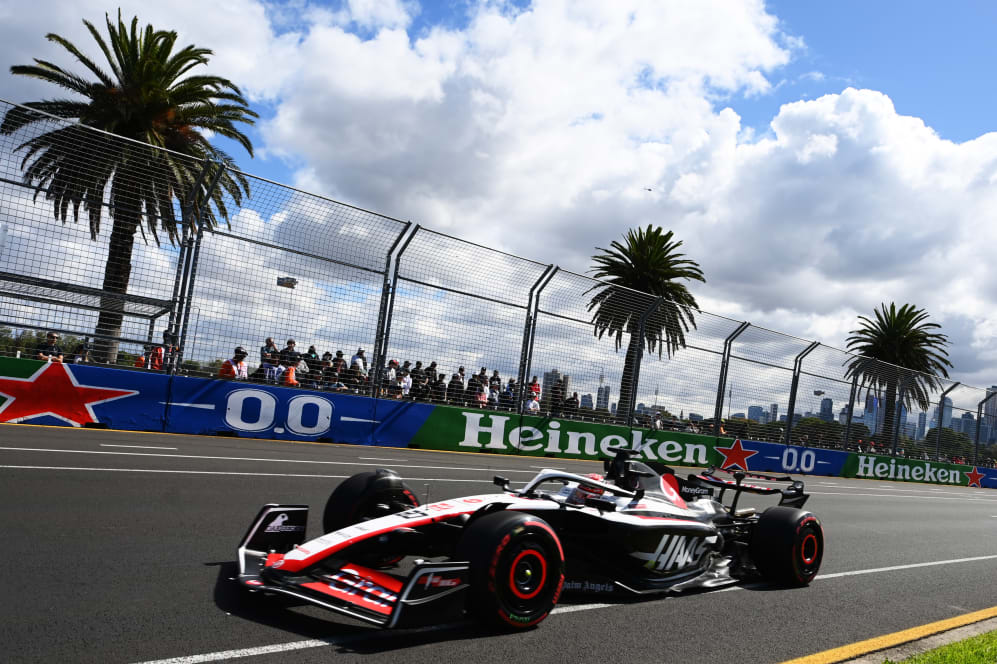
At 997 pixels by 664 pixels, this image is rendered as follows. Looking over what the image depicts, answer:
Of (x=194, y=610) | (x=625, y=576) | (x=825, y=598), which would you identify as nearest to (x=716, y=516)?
(x=825, y=598)

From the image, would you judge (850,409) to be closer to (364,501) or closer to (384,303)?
(384,303)

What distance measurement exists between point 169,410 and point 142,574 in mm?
7644

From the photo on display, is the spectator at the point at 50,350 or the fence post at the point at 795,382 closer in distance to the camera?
the spectator at the point at 50,350

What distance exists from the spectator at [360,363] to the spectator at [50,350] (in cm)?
430

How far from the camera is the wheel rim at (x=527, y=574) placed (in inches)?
159

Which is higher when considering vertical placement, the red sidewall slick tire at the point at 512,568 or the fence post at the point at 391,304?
the fence post at the point at 391,304

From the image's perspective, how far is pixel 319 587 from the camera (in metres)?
3.81

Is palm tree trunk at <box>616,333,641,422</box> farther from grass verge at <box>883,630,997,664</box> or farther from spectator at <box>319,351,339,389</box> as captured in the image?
grass verge at <box>883,630,997,664</box>

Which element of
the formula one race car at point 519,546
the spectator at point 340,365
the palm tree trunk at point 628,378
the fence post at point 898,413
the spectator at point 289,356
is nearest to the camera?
the formula one race car at point 519,546

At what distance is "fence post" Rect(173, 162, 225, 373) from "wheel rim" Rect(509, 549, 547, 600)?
867 centimetres

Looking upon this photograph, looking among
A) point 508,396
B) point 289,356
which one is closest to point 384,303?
point 289,356

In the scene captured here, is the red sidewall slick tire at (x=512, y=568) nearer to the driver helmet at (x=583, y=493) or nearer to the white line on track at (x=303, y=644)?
the white line on track at (x=303, y=644)

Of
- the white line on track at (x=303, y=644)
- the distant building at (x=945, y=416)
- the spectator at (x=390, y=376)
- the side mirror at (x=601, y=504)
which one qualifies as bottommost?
the white line on track at (x=303, y=644)

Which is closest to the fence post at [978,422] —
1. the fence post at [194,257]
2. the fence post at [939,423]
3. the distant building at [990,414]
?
the distant building at [990,414]
